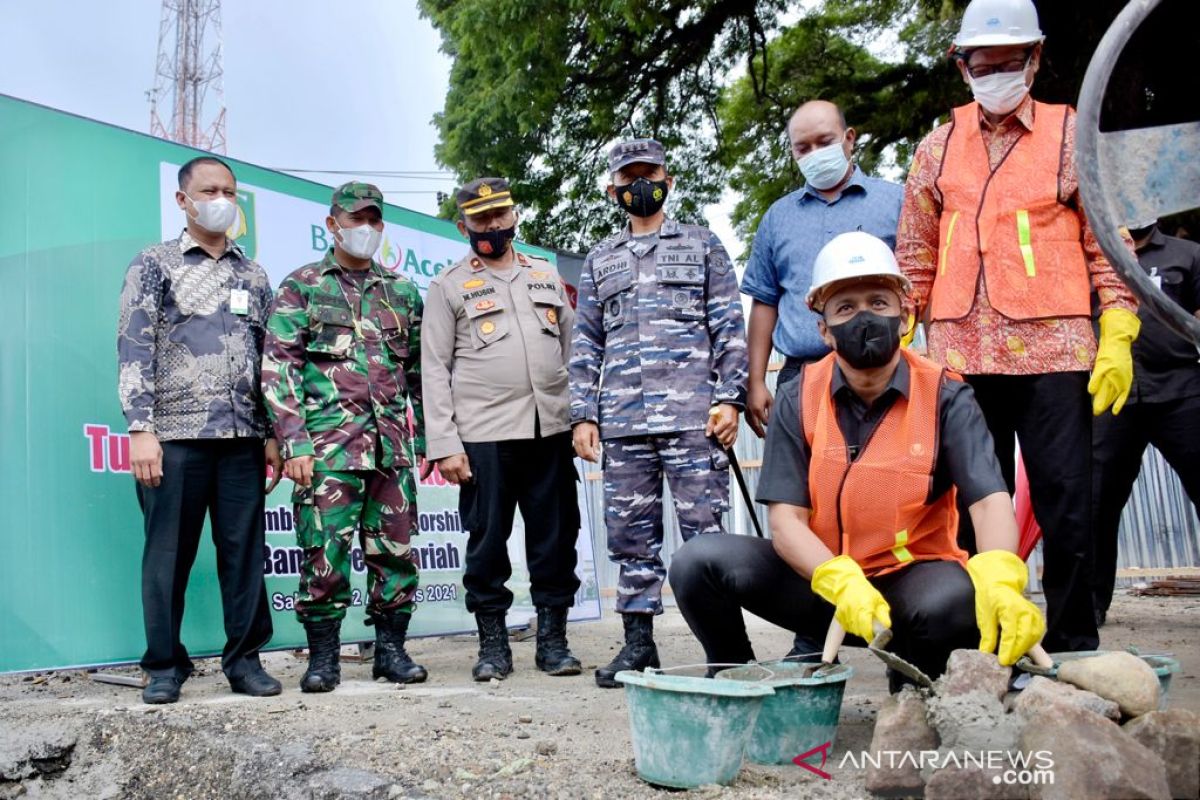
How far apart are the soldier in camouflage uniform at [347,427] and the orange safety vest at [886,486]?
1.92 m

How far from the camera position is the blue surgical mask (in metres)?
3.91

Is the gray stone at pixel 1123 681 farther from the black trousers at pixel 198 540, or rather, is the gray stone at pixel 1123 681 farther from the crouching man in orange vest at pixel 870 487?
the black trousers at pixel 198 540

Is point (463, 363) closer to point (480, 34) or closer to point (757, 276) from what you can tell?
point (757, 276)

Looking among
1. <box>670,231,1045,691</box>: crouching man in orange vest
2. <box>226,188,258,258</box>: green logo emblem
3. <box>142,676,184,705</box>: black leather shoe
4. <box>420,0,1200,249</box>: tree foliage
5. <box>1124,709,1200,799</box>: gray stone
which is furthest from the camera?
<box>420,0,1200,249</box>: tree foliage

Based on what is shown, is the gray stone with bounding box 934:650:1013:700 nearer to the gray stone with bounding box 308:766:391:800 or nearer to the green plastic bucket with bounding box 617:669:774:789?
the green plastic bucket with bounding box 617:669:774:789

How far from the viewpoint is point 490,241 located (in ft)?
14.5

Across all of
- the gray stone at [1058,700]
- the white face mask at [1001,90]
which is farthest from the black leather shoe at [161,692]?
the white face mask at [1001,90]

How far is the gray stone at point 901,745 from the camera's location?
212 cm

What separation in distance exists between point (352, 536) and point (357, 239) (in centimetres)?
121

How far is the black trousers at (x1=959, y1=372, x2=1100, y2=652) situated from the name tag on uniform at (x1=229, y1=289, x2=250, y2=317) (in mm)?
2729

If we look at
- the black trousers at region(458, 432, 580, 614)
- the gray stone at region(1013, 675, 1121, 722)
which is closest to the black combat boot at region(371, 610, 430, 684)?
the black trousers at region(458, 432, 580, 614)

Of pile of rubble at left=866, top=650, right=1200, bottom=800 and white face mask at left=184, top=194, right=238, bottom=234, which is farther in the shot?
white face mask at left=184, top=194, right=238, bottom=234

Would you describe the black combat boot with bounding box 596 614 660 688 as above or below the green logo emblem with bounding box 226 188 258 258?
below

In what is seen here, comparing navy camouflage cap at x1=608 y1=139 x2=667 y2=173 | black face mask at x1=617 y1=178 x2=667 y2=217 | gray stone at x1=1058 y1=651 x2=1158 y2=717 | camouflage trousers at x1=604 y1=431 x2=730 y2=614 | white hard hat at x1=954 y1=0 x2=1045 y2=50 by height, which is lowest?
gray stone at x1=1058 y1=651 x2=1158 y2=717
